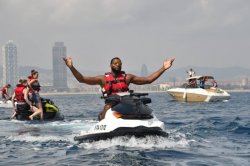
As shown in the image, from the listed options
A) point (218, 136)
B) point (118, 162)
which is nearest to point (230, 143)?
point (218, 136)

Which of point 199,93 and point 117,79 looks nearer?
point 117,79

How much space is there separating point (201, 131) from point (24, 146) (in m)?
6.16

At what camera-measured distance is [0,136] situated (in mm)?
14070

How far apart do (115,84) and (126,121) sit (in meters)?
1.25

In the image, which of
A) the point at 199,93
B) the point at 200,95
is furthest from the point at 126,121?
the point at 199,93

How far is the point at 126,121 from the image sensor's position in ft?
33.6

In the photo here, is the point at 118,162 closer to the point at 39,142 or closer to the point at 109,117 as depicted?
the point at 109,117

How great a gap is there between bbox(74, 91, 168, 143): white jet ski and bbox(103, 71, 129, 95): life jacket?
302 mm

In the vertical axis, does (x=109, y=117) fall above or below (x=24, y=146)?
above

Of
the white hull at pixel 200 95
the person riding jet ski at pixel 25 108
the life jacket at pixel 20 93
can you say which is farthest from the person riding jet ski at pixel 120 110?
the white hull at pixel 200 95

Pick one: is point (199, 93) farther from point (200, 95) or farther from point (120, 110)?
point (120, 110)

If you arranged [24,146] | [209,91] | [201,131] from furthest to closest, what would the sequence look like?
1. [209,91]
2. [201,131]
3. [24,146]

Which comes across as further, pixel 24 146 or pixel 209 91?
pixel 209 91

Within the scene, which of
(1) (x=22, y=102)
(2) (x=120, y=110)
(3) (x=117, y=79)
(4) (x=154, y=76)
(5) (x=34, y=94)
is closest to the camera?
(2) (x=120, y=110)
